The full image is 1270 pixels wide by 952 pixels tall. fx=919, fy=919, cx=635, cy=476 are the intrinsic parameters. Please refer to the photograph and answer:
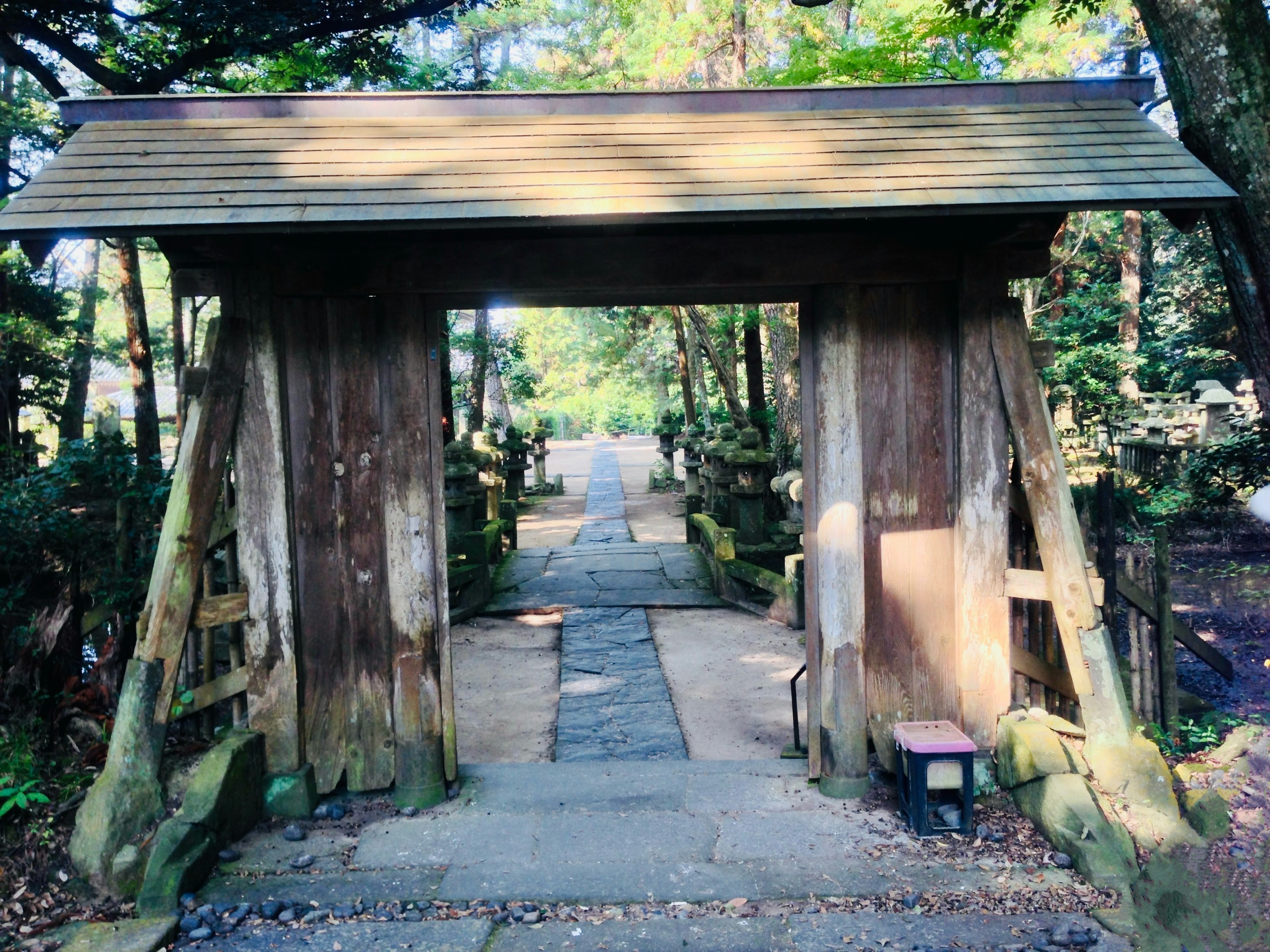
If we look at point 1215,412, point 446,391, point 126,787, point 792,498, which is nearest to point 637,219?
point 126,787

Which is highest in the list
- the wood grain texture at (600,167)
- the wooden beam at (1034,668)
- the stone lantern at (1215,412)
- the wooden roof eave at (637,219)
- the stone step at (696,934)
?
the wood grain texture at (600,167)

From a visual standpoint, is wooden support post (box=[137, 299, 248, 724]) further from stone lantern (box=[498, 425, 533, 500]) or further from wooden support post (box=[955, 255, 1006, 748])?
stone lantern (box=[498, 425, 533, 500])

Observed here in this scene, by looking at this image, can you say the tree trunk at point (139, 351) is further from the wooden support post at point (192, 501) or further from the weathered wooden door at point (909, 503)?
the weathered wooden door at point (909, 503)

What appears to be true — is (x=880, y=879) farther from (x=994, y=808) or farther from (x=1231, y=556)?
(x=1231, y=556)

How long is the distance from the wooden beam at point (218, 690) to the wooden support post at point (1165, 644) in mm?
5266

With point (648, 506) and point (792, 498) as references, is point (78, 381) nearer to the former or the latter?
point (648, 506)

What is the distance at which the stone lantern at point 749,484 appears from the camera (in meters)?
11.0

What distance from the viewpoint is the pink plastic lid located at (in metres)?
4.43

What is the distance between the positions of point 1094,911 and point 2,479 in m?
9.20

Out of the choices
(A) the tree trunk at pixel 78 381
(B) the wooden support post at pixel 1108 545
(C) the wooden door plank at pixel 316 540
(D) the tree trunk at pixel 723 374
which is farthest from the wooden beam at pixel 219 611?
(A) the tree trunk at pixel 78 381

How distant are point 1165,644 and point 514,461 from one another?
49.6 feet

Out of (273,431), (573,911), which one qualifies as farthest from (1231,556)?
(273,431)

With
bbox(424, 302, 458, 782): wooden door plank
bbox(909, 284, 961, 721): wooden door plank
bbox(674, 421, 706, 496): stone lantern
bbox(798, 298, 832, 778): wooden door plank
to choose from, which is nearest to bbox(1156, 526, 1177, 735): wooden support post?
bbox(909, 284, 961, 721): wooden door plank

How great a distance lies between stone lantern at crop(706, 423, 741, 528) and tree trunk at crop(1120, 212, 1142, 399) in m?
8.69
